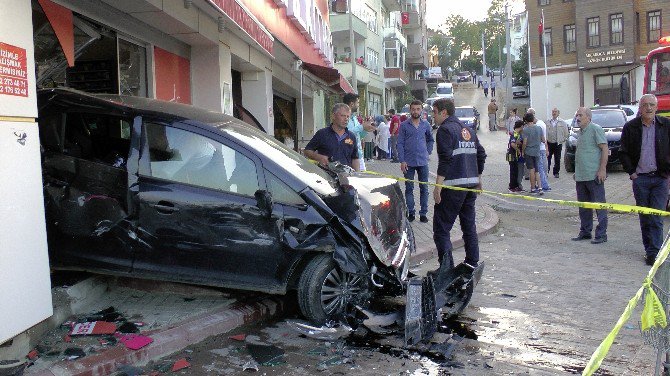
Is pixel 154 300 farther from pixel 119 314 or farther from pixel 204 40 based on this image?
pixel 204 40

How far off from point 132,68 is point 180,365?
21.0 ft

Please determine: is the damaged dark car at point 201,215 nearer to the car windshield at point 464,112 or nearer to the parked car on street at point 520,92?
the car windshield at point 464,112

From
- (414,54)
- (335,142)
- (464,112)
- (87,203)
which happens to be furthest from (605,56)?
(87,203)

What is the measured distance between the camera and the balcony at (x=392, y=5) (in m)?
59.3

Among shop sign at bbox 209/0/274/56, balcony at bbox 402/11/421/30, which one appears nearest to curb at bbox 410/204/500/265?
shop sign at bbox 209/0/274/56

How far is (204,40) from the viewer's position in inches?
459

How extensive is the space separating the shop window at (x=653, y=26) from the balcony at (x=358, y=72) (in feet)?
62.4

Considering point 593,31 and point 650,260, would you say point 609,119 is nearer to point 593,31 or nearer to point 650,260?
point 650,260

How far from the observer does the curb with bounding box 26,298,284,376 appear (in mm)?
4664

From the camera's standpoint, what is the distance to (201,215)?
18.7 ft

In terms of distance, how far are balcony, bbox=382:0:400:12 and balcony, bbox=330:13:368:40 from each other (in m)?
12.2

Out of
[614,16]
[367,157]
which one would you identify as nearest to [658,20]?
[614,16]

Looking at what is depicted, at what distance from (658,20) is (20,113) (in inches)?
1876

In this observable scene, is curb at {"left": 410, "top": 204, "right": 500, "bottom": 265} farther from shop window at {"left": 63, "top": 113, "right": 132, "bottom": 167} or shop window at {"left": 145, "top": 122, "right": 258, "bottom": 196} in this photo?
shop window at {"left": 63, "top": 113, "right": 132, "bottom": 167}
